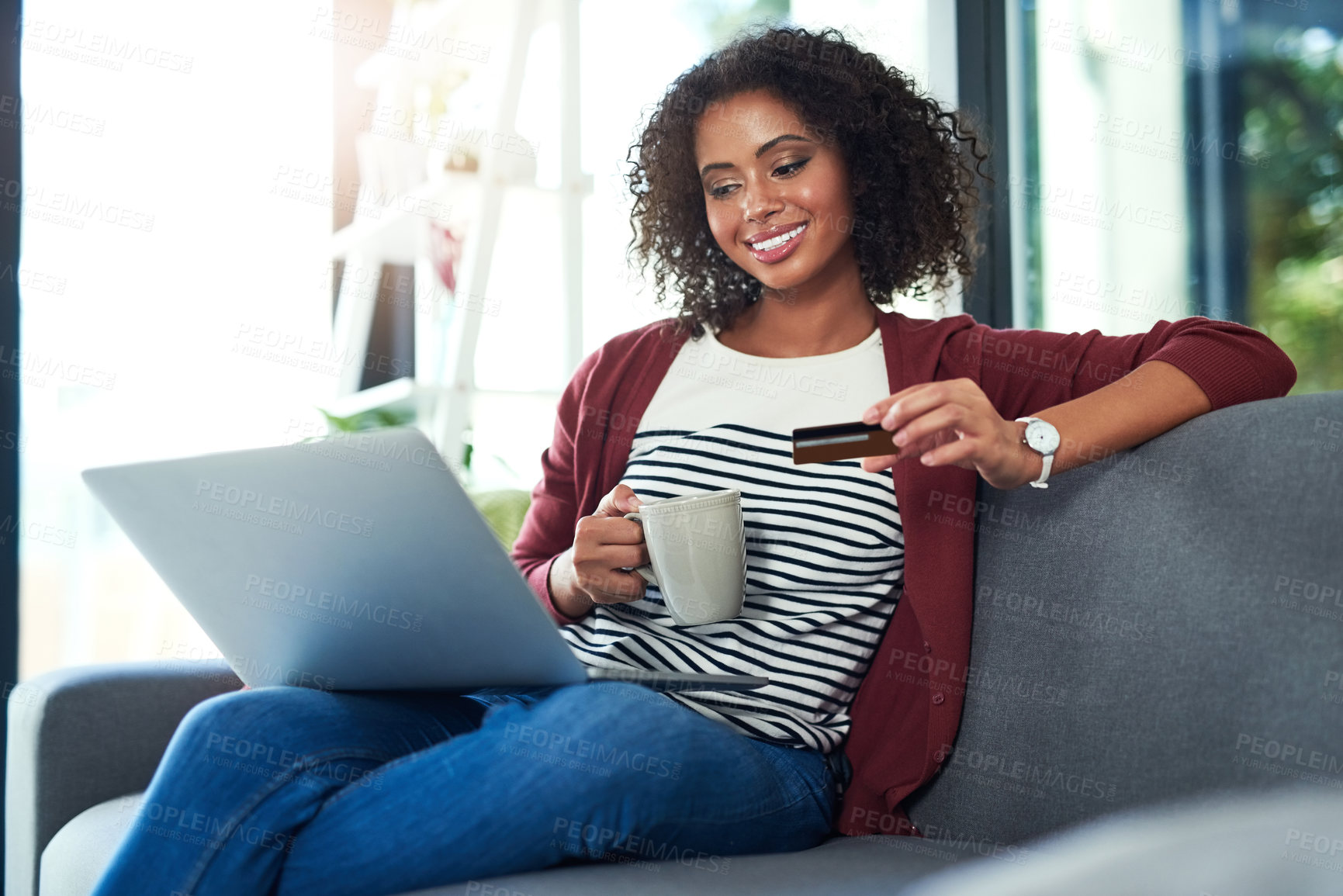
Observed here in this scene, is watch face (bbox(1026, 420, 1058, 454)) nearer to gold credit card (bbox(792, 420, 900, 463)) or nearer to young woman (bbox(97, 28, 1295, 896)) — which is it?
young woman (bbox(97, 28, 1295, 896))

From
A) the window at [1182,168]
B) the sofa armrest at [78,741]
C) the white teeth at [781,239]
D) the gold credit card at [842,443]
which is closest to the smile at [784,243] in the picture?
the white teeth at [781,239]

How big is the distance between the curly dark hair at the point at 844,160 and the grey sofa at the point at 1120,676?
42cm

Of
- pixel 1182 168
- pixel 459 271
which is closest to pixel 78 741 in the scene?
pixel 459 271

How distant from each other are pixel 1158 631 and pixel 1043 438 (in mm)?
192

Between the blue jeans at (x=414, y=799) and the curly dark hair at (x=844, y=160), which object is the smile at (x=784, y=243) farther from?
the blue jeans at (x=414, y=799)

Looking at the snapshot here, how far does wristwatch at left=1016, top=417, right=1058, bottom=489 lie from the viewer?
102cm

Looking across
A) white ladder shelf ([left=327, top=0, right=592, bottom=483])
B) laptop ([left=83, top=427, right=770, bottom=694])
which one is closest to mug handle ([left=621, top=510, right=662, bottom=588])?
laptop ([left=83, top=427, right=770, bottom=694])

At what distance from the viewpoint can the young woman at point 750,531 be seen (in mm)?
849

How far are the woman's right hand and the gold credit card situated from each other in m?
0.25

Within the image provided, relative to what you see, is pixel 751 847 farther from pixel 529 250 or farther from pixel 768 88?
pixel 529 250

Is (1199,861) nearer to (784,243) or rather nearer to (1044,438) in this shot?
(1044,438)

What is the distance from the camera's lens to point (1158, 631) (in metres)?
0.95

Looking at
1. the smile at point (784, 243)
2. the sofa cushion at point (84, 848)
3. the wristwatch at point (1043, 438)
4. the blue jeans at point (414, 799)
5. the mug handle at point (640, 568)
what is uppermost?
the smile at point (784, 243)

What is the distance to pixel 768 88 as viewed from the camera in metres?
1.36
